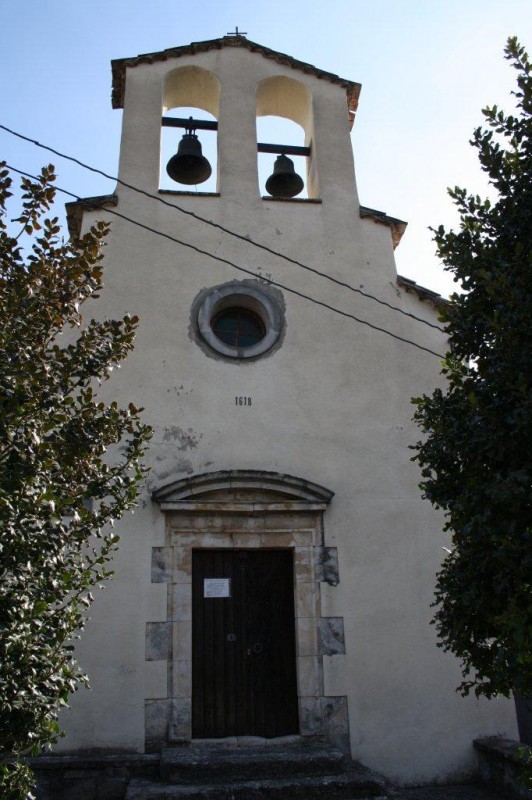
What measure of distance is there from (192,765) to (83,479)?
2.78 m

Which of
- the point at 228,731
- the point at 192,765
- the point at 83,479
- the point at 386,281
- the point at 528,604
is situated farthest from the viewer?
the point at 386,281

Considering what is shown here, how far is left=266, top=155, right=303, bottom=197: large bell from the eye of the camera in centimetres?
840

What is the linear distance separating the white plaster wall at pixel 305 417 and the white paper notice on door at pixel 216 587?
0.44 metres

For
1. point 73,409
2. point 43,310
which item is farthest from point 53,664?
point 43,310

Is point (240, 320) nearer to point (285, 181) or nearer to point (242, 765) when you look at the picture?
point (285, 181)

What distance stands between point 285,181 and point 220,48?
1925mm

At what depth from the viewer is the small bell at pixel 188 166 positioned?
324 inches

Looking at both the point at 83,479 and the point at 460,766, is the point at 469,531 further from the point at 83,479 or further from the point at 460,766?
the point at 460,766

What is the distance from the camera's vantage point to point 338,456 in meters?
6.95

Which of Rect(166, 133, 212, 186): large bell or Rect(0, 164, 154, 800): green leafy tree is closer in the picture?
Rect(0, 164, 154, 800): green leafy tree

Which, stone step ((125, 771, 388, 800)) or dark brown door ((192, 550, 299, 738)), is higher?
dark brown door ((192, 550, 299, 738))

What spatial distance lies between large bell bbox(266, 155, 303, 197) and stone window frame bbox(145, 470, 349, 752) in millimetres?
3617

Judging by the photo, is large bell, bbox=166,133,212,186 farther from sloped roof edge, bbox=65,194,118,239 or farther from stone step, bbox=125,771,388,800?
stone step, bbox=125,771,388,800

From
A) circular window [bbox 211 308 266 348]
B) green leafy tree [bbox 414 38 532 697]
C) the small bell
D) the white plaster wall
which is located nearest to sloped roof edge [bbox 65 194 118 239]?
the white plaster wall
